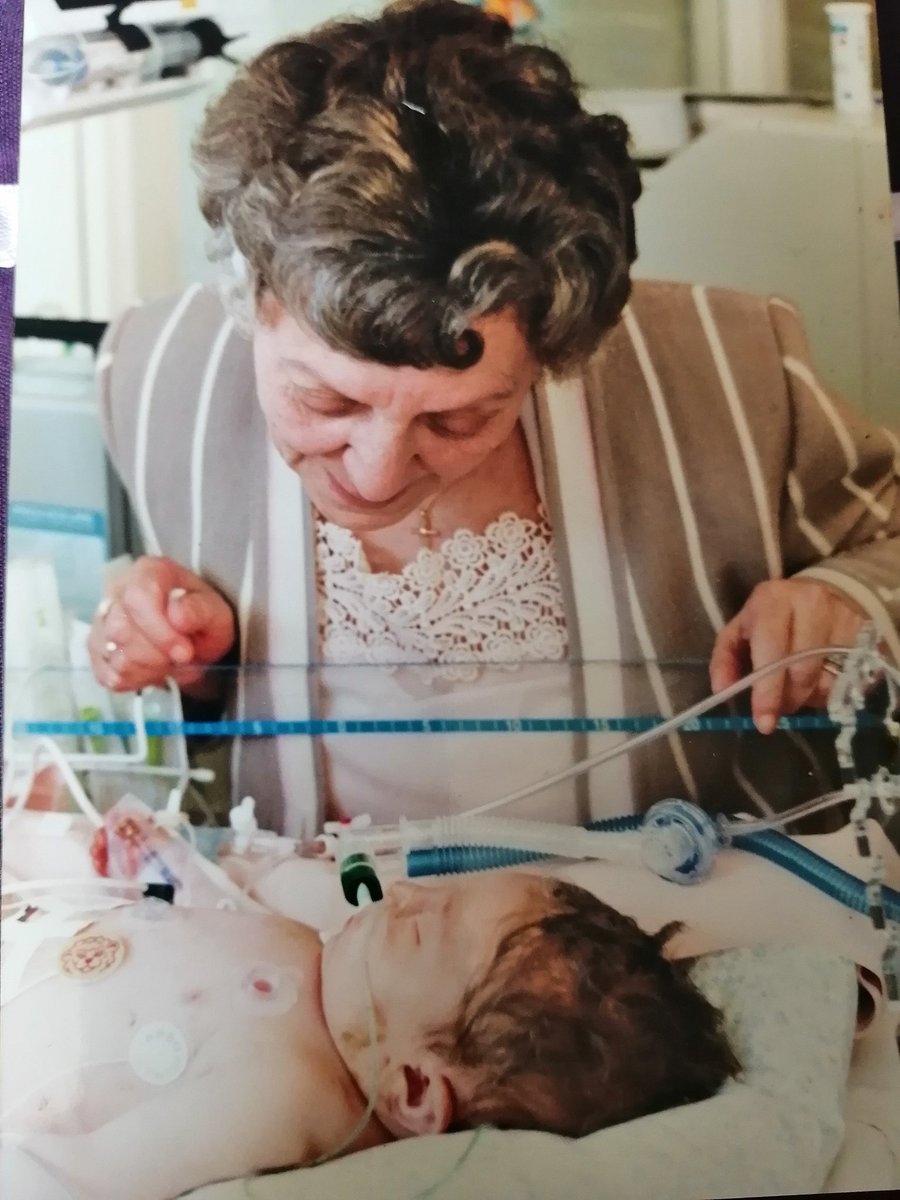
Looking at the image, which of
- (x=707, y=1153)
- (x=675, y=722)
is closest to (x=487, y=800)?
(x=675, y=722)

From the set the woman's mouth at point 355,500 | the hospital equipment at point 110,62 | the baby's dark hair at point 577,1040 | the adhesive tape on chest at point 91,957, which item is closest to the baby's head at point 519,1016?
the baby's dark hair at point 577,1040

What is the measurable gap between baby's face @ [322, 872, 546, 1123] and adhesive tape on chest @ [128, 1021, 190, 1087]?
0.09m

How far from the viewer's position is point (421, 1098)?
591 mm

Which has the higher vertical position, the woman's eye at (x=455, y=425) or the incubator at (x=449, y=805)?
the woman's eye at (x=455, y=425)

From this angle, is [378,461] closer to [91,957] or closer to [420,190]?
[420,190]

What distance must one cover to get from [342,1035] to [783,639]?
1.15 feet

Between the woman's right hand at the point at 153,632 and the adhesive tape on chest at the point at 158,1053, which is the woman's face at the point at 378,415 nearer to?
the woman's right hand at the point at 153,632

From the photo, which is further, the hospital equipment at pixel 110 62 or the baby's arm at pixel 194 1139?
the hospital equipment at pixel 110 62

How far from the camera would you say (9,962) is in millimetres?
625

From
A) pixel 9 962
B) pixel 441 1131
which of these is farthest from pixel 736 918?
pixel 9 962

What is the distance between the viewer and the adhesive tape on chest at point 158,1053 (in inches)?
23.6

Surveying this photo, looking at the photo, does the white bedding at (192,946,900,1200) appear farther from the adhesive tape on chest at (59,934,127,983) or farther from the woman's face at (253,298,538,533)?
the woman's face at (253,298,538,533)

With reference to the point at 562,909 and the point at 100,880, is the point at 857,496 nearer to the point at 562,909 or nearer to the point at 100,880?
the point at 562,909

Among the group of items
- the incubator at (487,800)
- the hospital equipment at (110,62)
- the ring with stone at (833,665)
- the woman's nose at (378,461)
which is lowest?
the incubator at (487,800)
